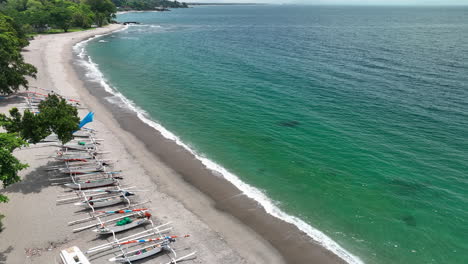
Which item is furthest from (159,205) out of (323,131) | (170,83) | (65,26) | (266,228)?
(65,26)

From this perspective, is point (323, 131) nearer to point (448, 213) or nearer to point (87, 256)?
point (448, 213)

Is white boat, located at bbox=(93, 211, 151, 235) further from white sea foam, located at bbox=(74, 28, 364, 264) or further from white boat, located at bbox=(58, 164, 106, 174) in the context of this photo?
white sea foam, located at bbox=(74, 28, 364, 264)

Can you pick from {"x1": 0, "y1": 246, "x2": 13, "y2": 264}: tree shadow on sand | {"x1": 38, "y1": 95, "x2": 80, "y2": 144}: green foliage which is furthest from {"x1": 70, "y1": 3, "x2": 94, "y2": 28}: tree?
{"x1": 0, "y1": 246, "x2": 13, "y2": 264}: tree shadow on sand

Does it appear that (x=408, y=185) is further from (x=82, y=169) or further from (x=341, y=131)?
(x=82, y=169)

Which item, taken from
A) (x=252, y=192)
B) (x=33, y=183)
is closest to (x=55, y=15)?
(x=33, y=183)

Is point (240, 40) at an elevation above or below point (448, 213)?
above

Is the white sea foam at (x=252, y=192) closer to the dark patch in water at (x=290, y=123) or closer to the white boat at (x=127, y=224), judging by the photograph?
the white boat at (x=127, y=224)

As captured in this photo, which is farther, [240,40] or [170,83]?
[240,40]
